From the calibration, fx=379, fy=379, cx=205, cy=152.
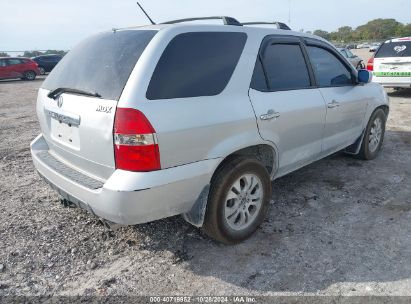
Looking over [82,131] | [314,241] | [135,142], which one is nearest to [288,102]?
[314,241]

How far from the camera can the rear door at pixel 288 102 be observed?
3.31 metres

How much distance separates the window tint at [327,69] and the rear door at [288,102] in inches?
7.9

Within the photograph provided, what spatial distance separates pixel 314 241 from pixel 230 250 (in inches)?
29.4

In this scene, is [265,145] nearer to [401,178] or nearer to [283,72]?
[283,72]

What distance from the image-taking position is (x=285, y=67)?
12.0ft

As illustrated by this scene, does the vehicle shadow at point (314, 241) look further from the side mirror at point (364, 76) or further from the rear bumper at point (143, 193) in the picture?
the side mirror at point (364, 76)

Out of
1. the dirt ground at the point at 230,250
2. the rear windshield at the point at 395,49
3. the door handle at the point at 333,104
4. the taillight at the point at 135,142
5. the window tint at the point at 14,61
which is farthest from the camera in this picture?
the window tint at the point at 14,61

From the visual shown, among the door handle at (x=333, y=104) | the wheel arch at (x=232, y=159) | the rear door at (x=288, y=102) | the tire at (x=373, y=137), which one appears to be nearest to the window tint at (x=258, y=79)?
the rear door at (x=288, y=102)

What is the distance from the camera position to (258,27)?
11.5 feet

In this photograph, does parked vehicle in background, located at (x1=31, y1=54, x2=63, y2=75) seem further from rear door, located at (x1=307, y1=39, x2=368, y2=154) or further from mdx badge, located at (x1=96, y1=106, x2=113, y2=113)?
mdx badge, located at (x1=96, y1=106, x2=113, y2=113)

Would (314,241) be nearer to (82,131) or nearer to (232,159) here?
(232,159)

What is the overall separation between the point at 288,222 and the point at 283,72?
144cm

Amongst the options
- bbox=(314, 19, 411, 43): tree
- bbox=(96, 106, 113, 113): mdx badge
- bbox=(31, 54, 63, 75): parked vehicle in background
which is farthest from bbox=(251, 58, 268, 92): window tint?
bbox=(314, 19, 411, 43): tree

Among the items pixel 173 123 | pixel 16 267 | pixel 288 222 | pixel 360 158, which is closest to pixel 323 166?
pixel 360 158
